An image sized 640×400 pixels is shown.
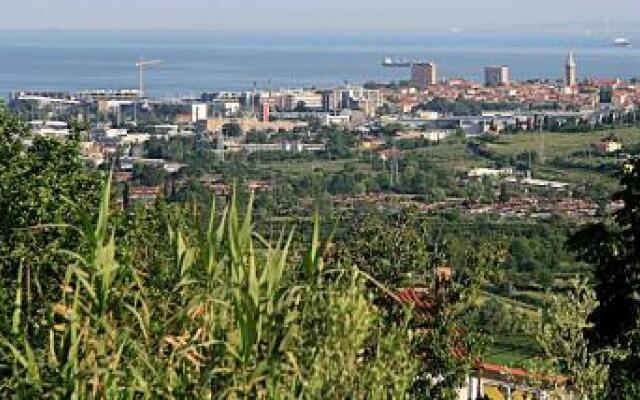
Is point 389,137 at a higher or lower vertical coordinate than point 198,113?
lower

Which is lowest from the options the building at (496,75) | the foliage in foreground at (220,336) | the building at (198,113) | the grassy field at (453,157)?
the grassy field at (453,157)

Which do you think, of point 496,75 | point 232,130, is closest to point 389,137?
point 232,130

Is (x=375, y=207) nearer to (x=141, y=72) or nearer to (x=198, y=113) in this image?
(x=198, y=113)

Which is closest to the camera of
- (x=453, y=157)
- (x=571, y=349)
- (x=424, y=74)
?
(x=571, y=349)

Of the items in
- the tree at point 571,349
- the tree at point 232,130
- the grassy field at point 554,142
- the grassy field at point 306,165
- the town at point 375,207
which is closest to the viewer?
the town at point 375,207

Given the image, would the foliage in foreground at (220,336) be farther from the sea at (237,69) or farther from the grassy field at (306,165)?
the sea at (237,69)

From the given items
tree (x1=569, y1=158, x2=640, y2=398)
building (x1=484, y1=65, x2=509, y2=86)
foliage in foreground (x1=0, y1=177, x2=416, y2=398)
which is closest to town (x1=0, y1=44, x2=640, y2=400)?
foliage in foreground (x1=0, y1=177, x2=416, y2=398)

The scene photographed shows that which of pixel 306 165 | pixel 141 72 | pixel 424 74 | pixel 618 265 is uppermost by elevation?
pixel 618 265

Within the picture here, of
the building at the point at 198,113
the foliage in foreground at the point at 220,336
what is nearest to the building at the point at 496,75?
the building at the point at 198,113
